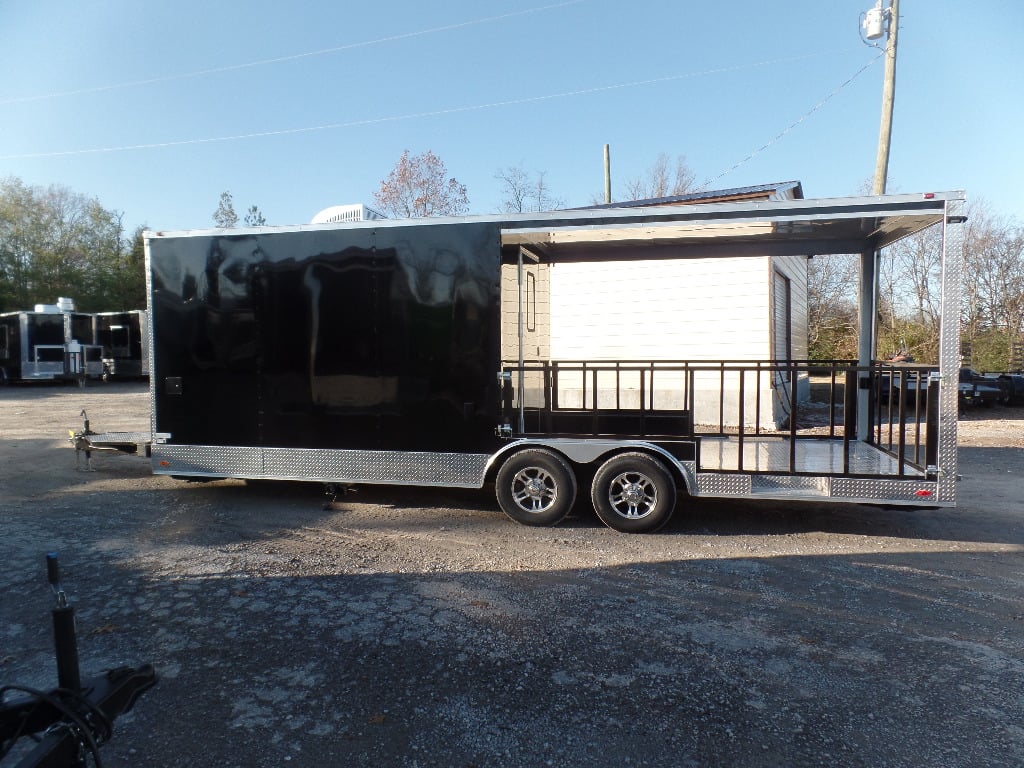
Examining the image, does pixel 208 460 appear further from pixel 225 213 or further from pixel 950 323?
pixel 225 213

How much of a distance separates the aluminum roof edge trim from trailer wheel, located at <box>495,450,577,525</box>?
2.04 metres

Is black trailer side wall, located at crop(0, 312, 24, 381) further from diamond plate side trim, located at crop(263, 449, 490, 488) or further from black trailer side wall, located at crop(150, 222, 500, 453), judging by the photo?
diamond plate side trim, located at crop(263, 449, 490, 488)

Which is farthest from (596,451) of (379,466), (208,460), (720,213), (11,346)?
(11,346)

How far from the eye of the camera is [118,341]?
2641 cm

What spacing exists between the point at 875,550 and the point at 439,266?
4.31 meters

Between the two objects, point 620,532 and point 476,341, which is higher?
point 476,341

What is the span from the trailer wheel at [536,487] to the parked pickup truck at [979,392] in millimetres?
14828

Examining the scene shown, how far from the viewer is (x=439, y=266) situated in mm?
6238

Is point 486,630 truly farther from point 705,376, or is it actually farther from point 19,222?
point 19,222

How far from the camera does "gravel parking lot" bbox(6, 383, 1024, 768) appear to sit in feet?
9.42

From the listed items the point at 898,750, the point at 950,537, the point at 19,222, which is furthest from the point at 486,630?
the point at 19,222

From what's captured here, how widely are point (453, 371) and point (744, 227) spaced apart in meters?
2.87

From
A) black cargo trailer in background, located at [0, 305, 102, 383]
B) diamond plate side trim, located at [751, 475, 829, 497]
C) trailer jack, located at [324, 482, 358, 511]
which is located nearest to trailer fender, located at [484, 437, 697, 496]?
diamond plate side trim, located at [751, 475, 829, 497]

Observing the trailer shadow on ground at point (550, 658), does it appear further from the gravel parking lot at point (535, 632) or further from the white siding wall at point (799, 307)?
the white siding wall at point (799, 307)
